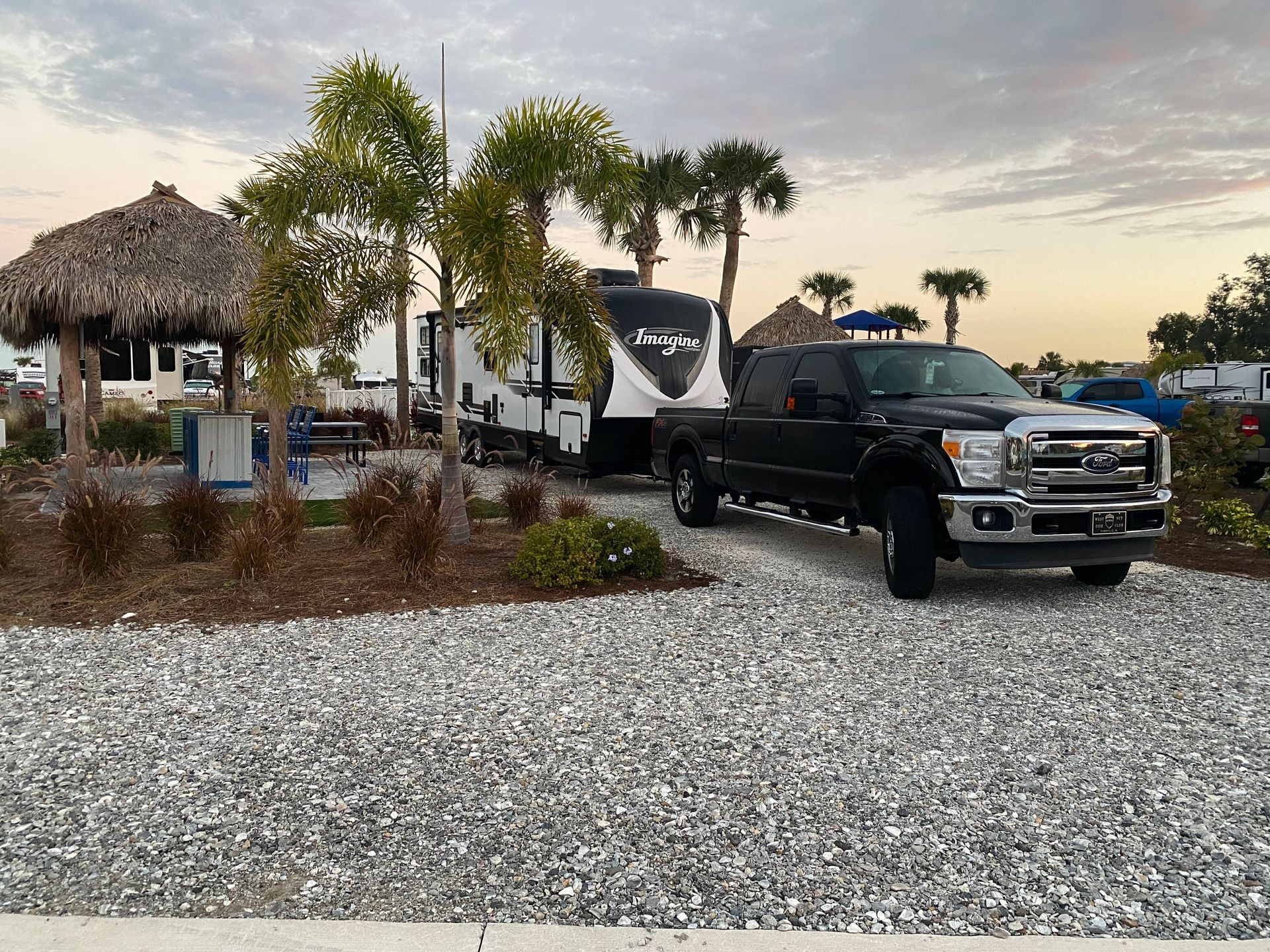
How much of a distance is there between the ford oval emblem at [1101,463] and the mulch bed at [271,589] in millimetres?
3130

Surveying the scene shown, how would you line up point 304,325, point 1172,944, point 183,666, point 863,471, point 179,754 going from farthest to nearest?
point 304,325 < point 863,471 < point 183,666 < point 179,754 < point 1172,944

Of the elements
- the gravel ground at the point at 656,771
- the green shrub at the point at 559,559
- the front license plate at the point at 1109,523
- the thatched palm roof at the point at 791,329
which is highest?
the thatched palm roof at the point at 791,329

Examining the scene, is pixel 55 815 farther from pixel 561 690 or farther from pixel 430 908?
pixel 561 690

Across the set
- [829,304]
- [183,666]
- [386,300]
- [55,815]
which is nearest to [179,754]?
[55,815]

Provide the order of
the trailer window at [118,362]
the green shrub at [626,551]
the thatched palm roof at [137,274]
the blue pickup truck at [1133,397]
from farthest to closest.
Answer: the trailer window at [118,362], the blue pickup truck at [1133,397], the thatched palm roof at [137,274], the green shrub at [626,551]

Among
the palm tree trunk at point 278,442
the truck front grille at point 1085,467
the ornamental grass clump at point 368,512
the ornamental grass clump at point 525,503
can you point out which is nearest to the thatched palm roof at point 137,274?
the palm tree trunk at point 278,442

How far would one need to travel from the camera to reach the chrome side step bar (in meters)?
8.25

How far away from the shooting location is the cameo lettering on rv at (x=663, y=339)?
1327 cm

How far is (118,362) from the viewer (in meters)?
24.9

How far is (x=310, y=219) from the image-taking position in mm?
9570

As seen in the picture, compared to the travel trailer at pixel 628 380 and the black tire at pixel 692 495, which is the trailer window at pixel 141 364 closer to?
the travel trailer at pixel 628 380

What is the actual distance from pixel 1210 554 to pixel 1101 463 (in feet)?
11.6

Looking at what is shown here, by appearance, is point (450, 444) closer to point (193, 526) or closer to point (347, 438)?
point (193, 526)

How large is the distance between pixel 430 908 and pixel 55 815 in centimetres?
178
